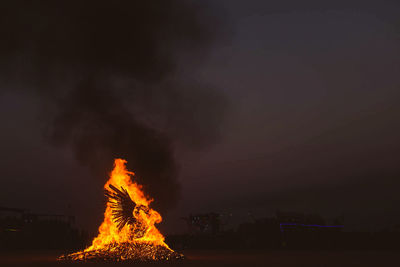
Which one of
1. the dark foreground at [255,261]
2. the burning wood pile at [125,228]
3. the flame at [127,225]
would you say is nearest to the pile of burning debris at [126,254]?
the burning wood pile at [125,228]

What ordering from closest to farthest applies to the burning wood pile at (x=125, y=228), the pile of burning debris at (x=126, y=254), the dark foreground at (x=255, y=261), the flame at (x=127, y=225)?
the dark foreground at (x=255, y=261), the pile of burning debris at (x=126, y=254), the burning wood pile at (x=125, y=228), the flame at (x=127, y=225)

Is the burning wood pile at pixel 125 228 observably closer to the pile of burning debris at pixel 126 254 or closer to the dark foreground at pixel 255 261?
the pile of burning debris at pixel 126 254

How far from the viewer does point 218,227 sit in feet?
186

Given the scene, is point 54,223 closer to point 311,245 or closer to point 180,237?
point 180,237

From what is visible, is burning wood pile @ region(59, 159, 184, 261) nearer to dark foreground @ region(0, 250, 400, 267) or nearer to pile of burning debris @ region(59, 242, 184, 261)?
pile of burning debris @ region(59, 242, 184, 261)

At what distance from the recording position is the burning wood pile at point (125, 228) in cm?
2117

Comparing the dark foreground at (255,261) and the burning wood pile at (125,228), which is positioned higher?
the burning wood pile at (125,228)

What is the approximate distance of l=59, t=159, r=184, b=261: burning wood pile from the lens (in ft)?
69.5

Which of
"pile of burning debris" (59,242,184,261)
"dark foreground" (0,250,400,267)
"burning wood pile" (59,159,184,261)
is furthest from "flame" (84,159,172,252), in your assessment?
"dark foreground" (0,250,400,267)

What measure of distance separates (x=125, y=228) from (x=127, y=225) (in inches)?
7.6

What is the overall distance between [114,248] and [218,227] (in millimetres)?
36719

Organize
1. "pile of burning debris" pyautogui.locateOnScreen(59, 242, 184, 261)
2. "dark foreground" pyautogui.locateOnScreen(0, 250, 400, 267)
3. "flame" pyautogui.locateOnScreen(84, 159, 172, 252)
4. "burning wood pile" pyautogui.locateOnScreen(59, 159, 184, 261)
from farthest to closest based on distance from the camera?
"flame" pyautogui.locateOnScreen(84, 159, 172, 252) < "burning wood pile" pyautogui.locateOnScreen(59, 159, 184, 261) < "pile of burning debris" pyautogui.locateOnScreen(59, 242, 184, 261) < "dark foreground" pyautogui.locateOnScreen(0, 250, 400, 267)

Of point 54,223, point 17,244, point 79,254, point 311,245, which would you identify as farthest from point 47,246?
point 311,245

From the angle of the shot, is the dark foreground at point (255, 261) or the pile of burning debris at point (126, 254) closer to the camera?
the dark foreground at point (255, 261)
